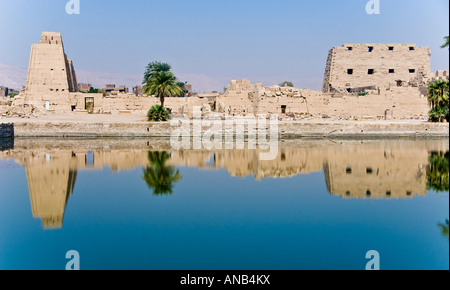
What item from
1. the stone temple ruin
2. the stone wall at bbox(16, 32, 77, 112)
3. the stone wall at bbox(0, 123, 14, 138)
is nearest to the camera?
the stone wall at bbox(0, 123, 14, 138)

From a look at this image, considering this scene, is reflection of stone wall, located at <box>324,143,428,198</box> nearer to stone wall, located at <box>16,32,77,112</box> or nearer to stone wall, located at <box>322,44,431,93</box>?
stone wall, located at <box>322,44,431,93</box>

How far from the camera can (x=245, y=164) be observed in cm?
1364

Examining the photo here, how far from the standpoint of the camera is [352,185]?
1056cm

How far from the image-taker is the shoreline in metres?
20.6

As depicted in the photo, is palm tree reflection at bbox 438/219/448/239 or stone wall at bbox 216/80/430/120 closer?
palm tree reflection at bbox 438/219/448/239

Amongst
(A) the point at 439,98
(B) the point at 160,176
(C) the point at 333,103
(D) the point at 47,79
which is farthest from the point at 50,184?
(C) the point at 333,103

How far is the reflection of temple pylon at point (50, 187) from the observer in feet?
26.5

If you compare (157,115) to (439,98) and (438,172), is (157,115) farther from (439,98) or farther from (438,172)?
(439,98)

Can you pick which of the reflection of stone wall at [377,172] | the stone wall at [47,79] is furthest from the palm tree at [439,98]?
the stone wall at [47,79]

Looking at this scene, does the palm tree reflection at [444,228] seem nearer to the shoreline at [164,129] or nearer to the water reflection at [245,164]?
the water reflection at [245,164]

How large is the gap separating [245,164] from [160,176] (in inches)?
122

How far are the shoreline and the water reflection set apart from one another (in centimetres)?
126

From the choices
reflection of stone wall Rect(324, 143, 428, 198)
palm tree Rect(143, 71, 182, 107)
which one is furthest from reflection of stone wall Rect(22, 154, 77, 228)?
palm tree Rect(143, 71, 182, 107)
